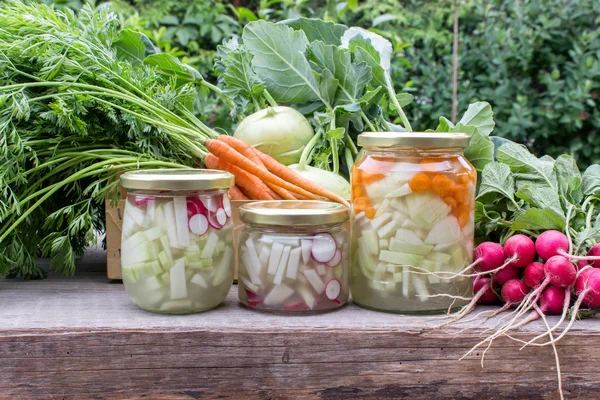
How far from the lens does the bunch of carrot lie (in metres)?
1.32

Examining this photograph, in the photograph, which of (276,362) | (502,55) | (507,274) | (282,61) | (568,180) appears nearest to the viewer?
(276,362)

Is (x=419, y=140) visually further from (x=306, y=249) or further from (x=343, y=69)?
(x=343, y=69)

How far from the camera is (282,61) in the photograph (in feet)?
5.18

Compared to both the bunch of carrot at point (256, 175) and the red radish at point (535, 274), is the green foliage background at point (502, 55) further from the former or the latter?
the red radish at point (535, 274)

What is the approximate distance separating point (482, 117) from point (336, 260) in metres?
0.61

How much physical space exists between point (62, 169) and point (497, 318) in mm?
886

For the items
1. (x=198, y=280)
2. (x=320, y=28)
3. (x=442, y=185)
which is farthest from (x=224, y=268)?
(x=320, y=28)

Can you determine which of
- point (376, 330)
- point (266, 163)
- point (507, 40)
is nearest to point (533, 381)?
point (376, 330)

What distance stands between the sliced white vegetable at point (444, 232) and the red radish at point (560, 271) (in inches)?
6.3

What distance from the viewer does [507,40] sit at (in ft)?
12.0

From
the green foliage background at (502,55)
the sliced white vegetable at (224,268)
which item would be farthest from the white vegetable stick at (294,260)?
the green foliage background at (502,55)

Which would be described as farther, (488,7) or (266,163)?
(488,7)

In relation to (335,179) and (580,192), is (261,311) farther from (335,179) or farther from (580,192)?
(580,192)

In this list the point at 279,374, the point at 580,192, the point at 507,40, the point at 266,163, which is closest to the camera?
the point at 279,374
